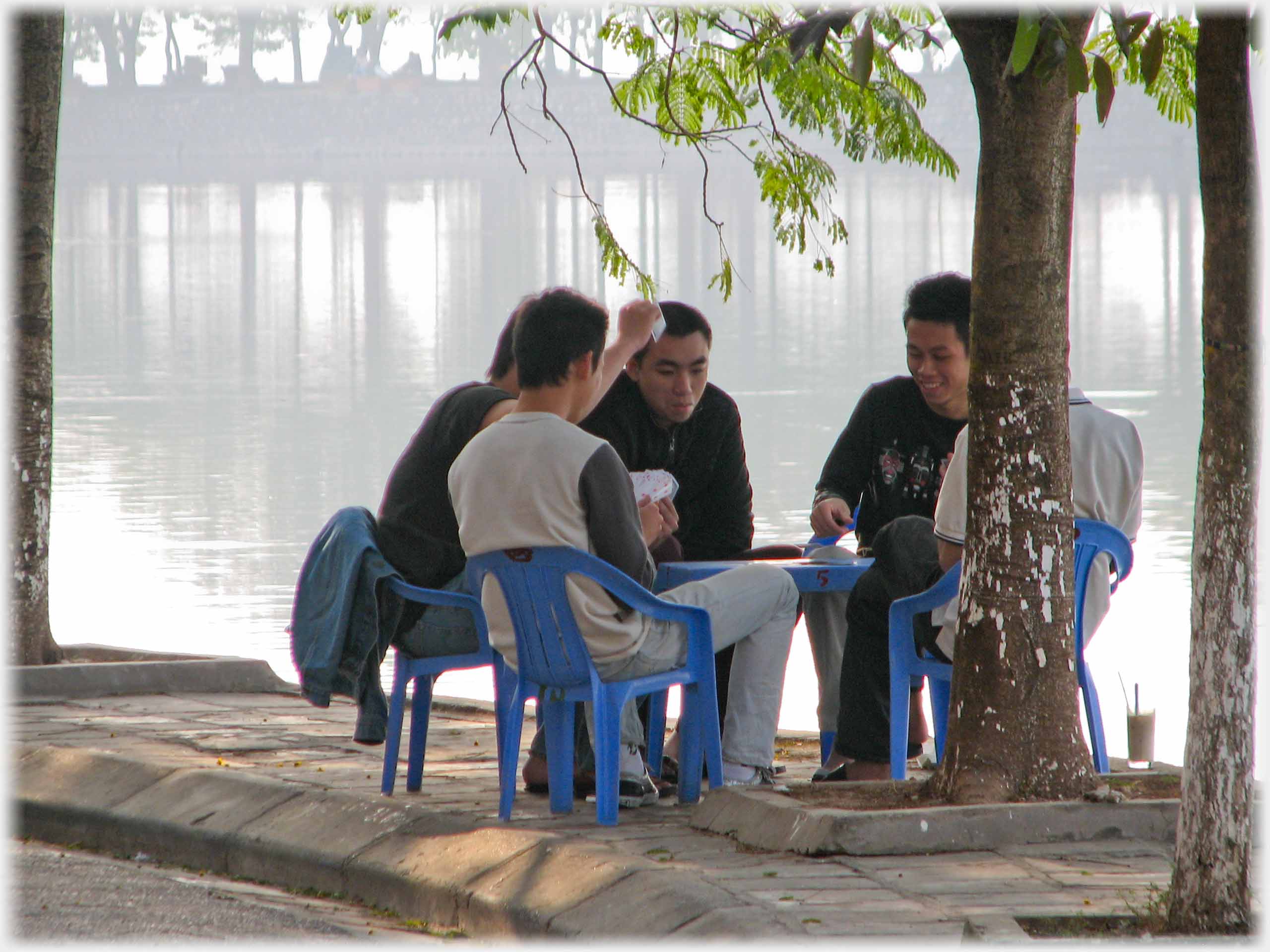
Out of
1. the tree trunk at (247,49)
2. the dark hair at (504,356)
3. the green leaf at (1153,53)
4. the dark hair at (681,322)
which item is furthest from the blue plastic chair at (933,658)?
the tree trunk at (247,49)

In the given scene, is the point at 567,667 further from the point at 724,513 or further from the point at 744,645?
the point at 724,513

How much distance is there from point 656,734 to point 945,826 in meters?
1.39

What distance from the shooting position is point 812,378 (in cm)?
2136

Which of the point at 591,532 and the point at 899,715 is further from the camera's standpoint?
the point at 899,715

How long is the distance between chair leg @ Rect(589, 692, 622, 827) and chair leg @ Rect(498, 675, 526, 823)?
0.69ft

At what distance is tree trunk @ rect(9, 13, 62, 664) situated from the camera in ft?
24.7

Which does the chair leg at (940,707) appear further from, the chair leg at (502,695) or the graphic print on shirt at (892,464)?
the chair leg at (502,695)

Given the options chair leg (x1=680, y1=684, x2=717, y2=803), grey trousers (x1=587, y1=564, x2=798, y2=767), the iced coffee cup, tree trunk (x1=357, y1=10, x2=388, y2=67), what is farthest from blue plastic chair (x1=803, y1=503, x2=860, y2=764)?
tree trunk (x1=357, y1=10, x2=388, y2=67)

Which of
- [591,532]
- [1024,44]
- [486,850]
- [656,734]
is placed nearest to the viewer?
[1024,44]

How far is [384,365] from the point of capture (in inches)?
914

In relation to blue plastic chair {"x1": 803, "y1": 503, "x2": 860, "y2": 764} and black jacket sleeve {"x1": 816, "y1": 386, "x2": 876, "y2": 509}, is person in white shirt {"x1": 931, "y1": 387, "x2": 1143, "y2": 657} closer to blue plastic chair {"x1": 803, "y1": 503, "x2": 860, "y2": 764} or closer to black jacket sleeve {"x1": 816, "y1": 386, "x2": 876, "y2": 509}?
blue plastic chair {"x1": 803, "y1": 503, "x2": 860, "y2": 764}

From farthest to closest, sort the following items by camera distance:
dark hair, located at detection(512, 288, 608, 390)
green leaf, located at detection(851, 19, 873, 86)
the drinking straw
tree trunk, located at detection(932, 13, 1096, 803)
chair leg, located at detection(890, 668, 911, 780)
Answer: the drinking straw, chair leg, located at detection(890, 668, 911, 780), dark hair, located at detection(512, 288, 608, 390), tree trunk, located at detection(932, 13, 1096, 803), green leaf, located at detection(851, 19, 873, 86)

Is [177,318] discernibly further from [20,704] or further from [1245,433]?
[1245,433]

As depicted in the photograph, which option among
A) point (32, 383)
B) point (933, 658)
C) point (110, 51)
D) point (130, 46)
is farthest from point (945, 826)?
point (110, 51)
